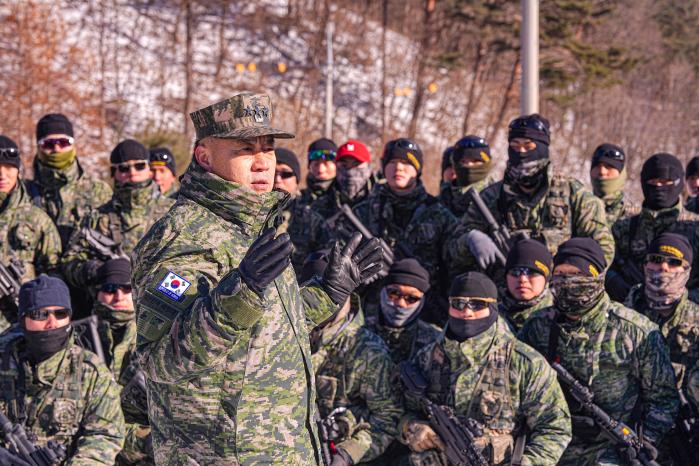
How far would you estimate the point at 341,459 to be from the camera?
5.25 meters

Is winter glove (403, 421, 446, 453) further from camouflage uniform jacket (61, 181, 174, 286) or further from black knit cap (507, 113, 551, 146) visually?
camouflage uniform jacket (61, 181, 174, 286)

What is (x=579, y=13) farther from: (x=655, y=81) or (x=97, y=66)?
(x=97, y=66)

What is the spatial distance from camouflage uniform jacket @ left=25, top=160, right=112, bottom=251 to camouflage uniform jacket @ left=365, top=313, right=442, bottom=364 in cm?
281

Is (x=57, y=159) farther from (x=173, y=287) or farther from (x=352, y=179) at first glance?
(x=173, y=287)

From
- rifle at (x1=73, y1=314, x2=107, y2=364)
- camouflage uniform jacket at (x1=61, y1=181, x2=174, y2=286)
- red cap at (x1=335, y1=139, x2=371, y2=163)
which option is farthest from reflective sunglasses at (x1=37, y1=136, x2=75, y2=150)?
red cap at (x1=335, y1=139, x2=371, y2=163)

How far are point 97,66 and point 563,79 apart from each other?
44.4ft

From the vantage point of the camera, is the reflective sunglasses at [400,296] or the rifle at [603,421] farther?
the reflective sunglasses at [400,296]

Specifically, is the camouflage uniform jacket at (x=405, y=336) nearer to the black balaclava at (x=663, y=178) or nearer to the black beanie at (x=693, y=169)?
the black balaclava at (x=663, y=178)

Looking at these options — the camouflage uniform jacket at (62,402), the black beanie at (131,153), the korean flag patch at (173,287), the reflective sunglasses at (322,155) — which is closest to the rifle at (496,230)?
the reflective sunglasses at (322,155)

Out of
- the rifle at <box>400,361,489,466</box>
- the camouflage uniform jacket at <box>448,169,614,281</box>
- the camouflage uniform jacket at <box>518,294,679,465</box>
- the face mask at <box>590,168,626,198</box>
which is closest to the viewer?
the rifle at <box>400,361,489,466</box>

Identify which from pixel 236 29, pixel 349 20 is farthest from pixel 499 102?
pixel 236 29

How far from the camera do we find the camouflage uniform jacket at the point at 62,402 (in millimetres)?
5473

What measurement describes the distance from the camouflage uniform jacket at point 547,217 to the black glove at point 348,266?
3340mm

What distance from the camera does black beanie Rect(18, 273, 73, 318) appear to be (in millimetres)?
5473
